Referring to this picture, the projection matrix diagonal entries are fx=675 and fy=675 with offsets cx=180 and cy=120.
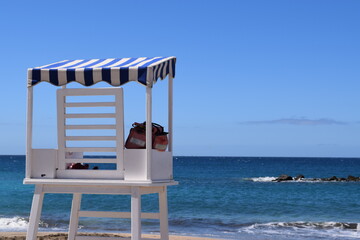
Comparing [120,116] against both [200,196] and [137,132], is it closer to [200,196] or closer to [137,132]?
[137,132]

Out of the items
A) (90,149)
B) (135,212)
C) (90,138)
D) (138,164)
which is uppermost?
(90,138)

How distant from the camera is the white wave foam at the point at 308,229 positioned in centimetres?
1967

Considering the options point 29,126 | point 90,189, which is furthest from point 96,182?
point 29,126

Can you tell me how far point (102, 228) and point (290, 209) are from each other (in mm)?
12895

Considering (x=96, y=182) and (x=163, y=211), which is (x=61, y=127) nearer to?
(x=96, y=182)

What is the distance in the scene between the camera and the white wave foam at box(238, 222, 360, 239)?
1967 cm

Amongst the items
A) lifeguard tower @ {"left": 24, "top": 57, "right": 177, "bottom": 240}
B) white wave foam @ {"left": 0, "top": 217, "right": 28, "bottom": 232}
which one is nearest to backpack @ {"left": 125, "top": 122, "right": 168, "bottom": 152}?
lifeguard tower @ {"left": 24, "top": 57, "right": 177, "bottom": 240}

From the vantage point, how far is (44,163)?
798cm

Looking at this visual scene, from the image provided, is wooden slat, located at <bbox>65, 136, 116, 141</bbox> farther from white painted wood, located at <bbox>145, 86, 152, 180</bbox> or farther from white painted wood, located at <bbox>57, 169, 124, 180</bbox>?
white painted wood, located at <bbox>145, 86, 152, 180</bbox>

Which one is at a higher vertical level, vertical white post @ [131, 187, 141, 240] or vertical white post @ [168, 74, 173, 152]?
vertical white post @ [168, 74, 173, 152]

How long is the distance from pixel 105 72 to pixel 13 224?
47.5ft

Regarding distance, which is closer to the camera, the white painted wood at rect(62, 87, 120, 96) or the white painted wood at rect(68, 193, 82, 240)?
the white painted wood at rect(62, 87, 120, 96)

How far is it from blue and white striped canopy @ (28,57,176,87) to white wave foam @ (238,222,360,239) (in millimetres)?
12304

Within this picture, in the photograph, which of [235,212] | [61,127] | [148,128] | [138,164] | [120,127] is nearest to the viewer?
[148,128]
